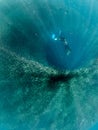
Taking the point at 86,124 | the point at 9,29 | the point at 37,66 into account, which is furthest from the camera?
the point at 86,124

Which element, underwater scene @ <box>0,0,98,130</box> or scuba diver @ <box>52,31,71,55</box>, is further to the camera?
scuba diver @ <box>52,31,71,55</box>

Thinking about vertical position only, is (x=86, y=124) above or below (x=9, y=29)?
below

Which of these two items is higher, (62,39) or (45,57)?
(62,39)

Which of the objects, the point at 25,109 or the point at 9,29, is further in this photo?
the point at 25,109

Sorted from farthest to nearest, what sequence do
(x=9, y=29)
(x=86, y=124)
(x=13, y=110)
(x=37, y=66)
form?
(x=86, y=124)
(x=13, y=110)
(x=37, y=66)
(x=9, y=29)

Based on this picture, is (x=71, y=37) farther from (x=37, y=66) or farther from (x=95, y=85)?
(x=95, y=85)

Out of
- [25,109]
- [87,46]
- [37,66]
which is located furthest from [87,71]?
[25,109]

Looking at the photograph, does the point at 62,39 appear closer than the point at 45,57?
Yes

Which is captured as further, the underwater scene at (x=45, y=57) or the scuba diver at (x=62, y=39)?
the scuba diver at (x=62, y=39)
